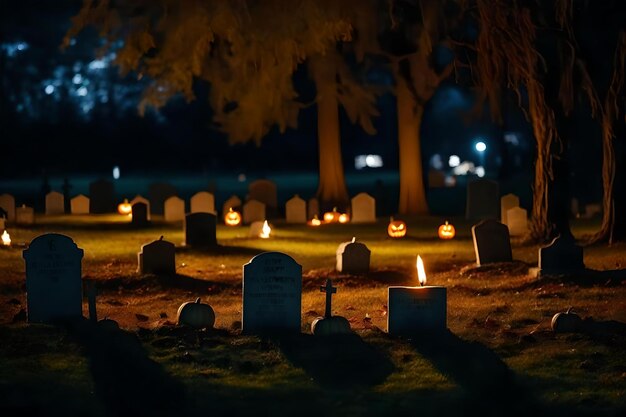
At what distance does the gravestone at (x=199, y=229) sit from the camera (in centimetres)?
2263

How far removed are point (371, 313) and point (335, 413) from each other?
508 centimetres

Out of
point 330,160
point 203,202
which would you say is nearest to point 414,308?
point 203,202

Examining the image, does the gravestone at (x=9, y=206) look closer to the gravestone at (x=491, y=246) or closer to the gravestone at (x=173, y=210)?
the gravestone at (x=173, y=210)

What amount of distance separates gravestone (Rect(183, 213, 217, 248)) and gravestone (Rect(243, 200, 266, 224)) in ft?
26.6

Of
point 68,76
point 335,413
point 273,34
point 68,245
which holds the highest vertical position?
point 68,76

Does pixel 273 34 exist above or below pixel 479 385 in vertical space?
above

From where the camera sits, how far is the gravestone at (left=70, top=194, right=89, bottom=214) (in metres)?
35.4

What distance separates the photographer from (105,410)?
28.5 feet

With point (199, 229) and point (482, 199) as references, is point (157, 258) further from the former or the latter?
point (482, 199)

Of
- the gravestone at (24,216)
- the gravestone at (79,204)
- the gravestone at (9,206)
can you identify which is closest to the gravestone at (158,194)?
the gravestone at (79,204)

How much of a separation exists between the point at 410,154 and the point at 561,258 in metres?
19.1

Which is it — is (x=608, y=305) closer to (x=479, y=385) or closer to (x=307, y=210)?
(x=479, y=385)

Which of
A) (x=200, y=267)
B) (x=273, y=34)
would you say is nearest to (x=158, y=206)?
(x=273, y=34)

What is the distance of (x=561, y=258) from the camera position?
52.6 ft
